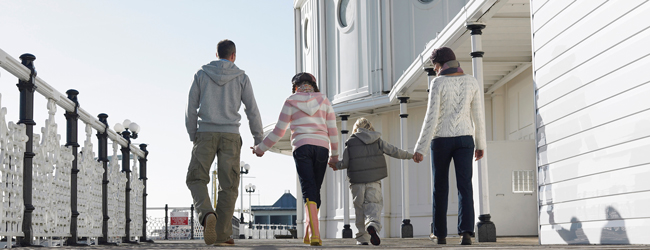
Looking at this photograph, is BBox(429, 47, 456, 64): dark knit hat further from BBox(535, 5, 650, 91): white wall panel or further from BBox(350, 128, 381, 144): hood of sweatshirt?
BBox(350, 128, 381, 144): hood of sweatshirt

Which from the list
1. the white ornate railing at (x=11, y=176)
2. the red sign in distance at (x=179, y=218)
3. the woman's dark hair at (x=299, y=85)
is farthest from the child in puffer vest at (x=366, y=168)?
the red sign in distance at (x=179, y=218)

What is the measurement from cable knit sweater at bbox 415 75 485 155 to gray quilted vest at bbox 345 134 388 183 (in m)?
0.99

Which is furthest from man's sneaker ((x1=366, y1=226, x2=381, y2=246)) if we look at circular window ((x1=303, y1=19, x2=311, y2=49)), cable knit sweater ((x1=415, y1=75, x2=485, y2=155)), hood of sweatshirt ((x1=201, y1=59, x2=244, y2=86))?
circular window ((x1=303, y1=19, x2=311, y2=49))

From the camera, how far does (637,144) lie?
5090 mm

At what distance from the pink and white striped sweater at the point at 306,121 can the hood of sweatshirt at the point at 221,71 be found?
0.58 m

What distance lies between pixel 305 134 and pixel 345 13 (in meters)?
13.0

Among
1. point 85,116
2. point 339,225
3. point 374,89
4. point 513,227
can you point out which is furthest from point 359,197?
point 339,225

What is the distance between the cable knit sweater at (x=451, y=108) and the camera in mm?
6805

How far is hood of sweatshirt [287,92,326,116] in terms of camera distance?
275 inches

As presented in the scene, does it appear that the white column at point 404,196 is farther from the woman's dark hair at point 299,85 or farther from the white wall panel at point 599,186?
the white wall panel at point 599,186

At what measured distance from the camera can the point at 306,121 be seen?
22.9ft

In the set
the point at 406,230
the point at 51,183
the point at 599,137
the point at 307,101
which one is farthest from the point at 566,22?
the point at 406,230

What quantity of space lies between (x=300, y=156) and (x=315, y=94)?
0.60 metres

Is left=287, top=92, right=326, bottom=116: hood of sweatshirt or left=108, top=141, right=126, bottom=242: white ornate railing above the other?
left=287, top=92, right=326, bottom=116: hood of sweatshirt
